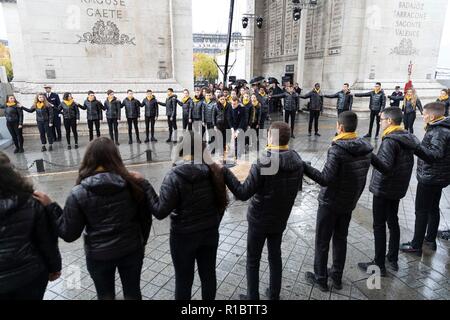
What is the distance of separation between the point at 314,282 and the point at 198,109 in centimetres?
798

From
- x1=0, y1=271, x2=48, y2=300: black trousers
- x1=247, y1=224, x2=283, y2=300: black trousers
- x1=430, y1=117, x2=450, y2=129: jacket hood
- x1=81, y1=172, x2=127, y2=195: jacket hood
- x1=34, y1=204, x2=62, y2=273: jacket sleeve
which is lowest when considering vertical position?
x1=247, y1=224, x2=283, y2=300: black trousers

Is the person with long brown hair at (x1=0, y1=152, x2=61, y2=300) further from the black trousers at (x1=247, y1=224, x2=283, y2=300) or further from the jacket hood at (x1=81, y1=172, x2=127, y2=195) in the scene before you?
the black trousers at (x1=247, y1=224, x2=283, y2=300)

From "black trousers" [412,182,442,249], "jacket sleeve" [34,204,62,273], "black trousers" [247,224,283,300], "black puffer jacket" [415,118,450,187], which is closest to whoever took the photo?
"jacket sleeve" [34,204,62,273]

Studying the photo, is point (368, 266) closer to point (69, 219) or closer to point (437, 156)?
point (437, 156)

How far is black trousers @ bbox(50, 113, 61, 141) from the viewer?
10.9 m

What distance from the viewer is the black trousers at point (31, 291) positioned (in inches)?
83.6

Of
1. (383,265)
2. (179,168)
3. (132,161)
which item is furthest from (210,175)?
(132,161)

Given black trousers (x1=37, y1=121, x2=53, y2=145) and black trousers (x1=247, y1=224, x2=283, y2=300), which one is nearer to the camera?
black trousers (x1=247, y1=224, x2=283, y2=300)

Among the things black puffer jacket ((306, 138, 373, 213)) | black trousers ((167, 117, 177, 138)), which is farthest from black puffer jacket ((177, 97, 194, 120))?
black puffer jacket ((306, 138, 373, 213))

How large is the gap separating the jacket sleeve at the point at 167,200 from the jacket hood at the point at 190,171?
0.07 metres

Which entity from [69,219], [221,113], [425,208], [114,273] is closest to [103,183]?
[69,219]

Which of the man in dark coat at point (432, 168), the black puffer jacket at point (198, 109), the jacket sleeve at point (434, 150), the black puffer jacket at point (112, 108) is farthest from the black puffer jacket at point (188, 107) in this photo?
the jacket sleeve at point (434, 150)
